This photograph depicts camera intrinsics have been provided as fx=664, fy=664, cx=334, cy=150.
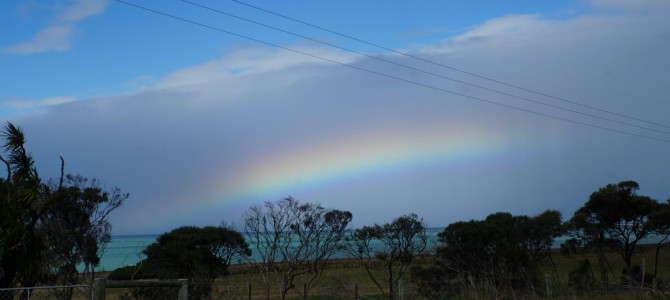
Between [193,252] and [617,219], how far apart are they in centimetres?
2303

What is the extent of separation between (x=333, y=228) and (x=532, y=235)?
1004 cm

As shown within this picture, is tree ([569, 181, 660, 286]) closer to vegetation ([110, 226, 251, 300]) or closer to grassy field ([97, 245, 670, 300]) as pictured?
grassy field ([97, 245, 670, 300])

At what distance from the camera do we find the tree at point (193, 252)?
31.2 meters

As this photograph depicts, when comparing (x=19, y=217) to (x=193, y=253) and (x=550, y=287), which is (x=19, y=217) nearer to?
(x=550, y=287)

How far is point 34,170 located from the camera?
1231 cm

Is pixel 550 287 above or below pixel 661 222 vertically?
below

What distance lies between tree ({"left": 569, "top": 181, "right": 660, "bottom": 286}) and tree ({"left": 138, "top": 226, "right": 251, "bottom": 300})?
1919 cm

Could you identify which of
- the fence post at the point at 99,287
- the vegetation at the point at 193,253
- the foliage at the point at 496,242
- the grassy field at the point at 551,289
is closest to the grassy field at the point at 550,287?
the grassy field at the point at 551,289

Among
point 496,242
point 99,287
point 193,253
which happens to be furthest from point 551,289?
point 193,253

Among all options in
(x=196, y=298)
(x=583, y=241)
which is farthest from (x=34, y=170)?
(x=583, y=241)

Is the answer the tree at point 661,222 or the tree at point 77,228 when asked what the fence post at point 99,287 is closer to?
the tree at point 77,228

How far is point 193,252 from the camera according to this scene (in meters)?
31.2

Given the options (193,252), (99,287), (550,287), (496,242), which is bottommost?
(550,287)

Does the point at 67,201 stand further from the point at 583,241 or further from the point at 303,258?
the point at 583,241
